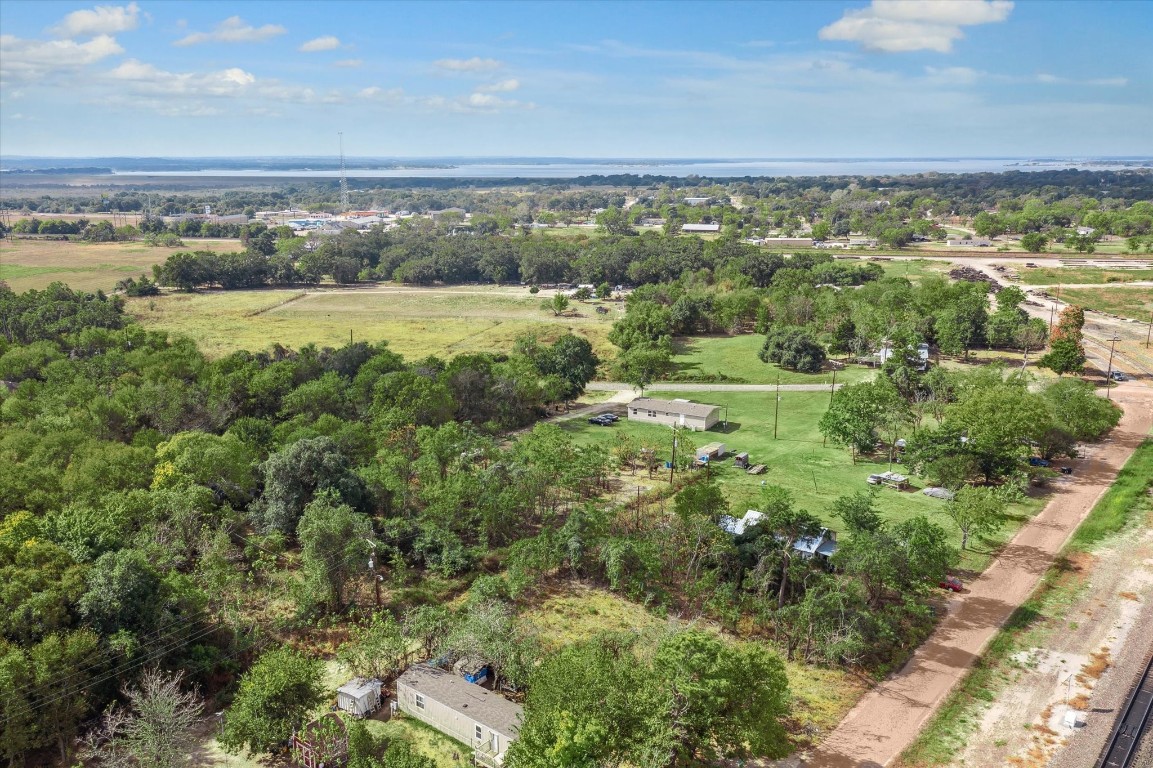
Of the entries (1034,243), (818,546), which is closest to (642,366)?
(818,546)

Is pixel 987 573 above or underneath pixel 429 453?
underneath

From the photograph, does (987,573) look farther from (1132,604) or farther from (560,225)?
(560,225)

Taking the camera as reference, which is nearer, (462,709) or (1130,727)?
(462,709)

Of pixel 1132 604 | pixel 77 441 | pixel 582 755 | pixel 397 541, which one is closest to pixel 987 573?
pixel 1132 604

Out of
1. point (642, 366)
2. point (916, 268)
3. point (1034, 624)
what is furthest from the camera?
point (916, 268)

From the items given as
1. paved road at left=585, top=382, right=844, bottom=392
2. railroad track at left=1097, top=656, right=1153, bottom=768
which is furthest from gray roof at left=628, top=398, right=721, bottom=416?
railroad track at left=1097, top=656, right=1153, bottom=768

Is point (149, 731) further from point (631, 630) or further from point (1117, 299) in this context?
point (1117, 299)

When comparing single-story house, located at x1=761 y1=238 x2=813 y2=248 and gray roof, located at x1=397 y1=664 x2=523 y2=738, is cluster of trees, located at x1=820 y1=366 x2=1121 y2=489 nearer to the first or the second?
gray roof, located at x1=397 y1=664 x2=523 y2=738
